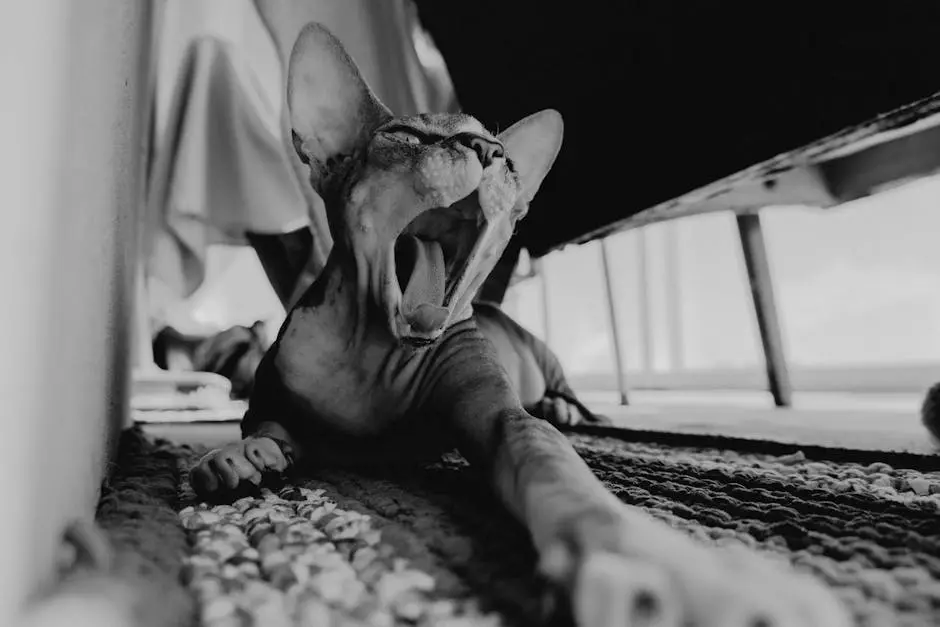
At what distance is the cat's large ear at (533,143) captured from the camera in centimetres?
98

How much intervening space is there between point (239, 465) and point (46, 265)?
16.1 inches

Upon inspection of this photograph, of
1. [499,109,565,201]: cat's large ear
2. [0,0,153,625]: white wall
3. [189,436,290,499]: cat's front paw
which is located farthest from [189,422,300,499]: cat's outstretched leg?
[499,109,565,201]: cat's large ear

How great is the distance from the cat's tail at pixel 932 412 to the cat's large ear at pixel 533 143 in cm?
71

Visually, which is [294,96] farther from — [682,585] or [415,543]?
[682,585]

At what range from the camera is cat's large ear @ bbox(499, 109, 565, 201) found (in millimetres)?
978

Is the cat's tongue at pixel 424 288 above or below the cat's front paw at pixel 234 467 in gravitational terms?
above

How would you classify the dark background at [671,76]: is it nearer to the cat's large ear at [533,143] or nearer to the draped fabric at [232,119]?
the cat's large ear at [533,143]

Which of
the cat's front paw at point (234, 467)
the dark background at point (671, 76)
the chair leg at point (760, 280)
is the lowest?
the cat's front paw at point (234, 467)

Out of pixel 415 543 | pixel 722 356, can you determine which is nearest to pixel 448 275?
pixel 415 543

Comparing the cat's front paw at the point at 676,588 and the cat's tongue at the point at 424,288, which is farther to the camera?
the cat's tongue at the point at 424,288

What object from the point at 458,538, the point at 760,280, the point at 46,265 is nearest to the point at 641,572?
the point at 458,538

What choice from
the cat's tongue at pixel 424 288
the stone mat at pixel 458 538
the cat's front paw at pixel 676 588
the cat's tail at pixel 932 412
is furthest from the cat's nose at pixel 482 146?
the cat's tail at pixel 932 412

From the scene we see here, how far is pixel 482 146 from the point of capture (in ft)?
2.59

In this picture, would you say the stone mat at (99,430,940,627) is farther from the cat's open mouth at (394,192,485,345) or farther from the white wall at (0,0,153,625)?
the cat's open mouth at (394,192,485,345)
